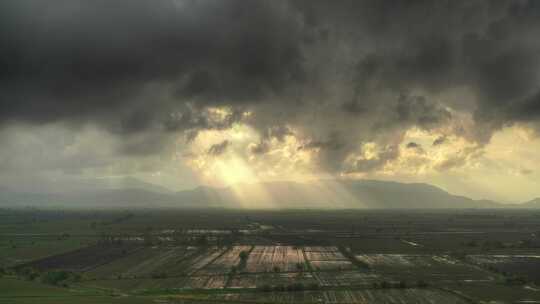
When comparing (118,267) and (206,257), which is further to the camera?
(206,257)

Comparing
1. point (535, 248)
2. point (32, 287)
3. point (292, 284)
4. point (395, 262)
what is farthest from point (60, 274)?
point (535, 248)

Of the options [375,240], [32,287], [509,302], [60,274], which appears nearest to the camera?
[509,302]

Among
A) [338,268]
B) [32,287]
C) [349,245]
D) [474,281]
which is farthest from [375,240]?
[32,287]

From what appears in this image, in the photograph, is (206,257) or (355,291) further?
(206,257)

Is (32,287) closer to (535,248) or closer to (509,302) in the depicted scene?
(509,302)

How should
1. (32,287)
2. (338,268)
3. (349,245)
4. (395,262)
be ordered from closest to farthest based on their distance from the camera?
(32,287) → (338,268) → (395,262) → (349,245)

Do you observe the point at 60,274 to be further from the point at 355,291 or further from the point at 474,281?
the point at 474,281

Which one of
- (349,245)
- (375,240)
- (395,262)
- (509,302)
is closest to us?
(509,302)

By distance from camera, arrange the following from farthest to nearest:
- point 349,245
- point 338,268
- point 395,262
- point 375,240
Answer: point 375,240 < point 349,245 < point 395,262 < point 338,268
